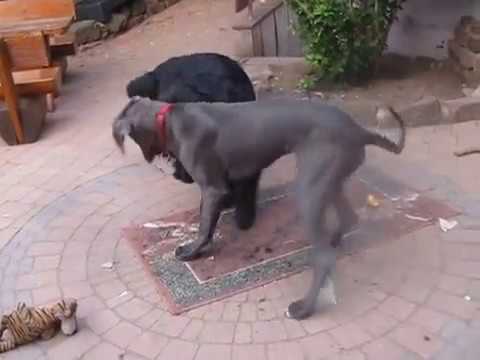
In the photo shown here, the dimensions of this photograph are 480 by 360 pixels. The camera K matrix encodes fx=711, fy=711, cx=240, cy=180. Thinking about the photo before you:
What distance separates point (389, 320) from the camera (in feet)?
10.2

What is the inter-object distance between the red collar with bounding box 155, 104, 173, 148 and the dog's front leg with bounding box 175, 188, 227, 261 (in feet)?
1.11

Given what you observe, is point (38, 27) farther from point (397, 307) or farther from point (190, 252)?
point (397, 307)

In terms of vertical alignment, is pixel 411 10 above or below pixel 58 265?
above

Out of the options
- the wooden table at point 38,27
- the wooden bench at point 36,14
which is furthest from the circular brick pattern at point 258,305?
the wooden bench at point 36,14

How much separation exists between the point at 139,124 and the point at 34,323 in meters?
1.01

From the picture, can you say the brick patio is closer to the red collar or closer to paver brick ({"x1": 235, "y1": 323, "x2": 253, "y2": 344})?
paver brick ({"x1": 235, "y1": 323, "x2": 253, "y2": 344})

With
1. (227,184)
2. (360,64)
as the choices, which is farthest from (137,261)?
(360,64)

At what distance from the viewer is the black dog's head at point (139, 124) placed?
130 inches

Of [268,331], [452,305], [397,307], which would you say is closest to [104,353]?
[268,331]

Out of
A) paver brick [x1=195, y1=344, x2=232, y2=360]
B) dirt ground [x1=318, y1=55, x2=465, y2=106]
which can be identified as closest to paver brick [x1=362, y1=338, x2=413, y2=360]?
paver brick [x1=195, y1=344, x2=232, y2=360]

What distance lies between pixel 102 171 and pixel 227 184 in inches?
64.4

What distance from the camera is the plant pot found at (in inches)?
212

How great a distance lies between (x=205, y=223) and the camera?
351 cm

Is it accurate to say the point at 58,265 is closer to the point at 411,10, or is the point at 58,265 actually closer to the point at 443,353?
the point at 443,353
